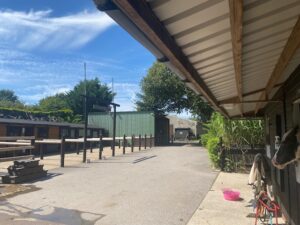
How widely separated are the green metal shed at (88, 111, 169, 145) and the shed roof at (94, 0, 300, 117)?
29.8 metres

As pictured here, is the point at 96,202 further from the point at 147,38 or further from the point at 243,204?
the point at 147,38

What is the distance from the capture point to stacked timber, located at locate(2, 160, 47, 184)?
10.2m

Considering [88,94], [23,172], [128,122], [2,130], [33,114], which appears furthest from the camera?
[88,94]

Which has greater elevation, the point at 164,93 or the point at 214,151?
the point at 164,93

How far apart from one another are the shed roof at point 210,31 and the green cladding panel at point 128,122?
29.9 meters

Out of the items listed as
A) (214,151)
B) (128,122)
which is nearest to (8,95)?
(128,122)

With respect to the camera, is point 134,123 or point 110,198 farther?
point 134,123

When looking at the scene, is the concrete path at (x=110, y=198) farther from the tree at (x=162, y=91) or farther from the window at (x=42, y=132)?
the tree at (x=162, y=91)

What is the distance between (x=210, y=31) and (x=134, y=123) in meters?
32.3

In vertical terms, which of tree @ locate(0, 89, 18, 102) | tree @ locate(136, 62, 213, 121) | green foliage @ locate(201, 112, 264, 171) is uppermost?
tree @ locate(0, 89, 18, 102)

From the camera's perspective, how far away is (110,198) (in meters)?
8.27

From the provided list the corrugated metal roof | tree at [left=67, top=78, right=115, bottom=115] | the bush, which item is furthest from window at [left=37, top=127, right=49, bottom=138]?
tree at [left=67, top=78, right=115, bottom=115]

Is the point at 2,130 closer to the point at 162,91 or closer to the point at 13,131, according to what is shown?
the point at 13,131

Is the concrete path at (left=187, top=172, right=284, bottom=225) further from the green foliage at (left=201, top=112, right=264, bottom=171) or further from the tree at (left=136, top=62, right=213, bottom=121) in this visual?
the tree at (left=136, top=62, right=213, bottom=121)
